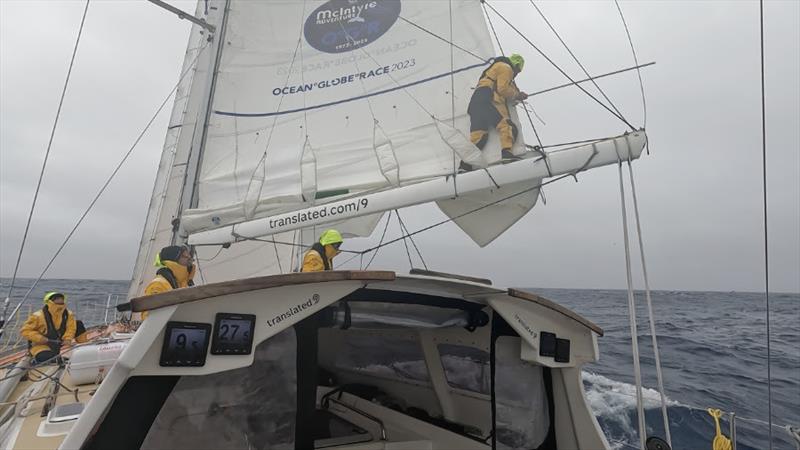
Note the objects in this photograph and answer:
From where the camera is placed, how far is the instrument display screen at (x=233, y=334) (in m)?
2.15

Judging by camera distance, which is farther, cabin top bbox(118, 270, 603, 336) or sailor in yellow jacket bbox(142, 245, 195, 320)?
sailor in yellow jacket bbox(142, 245, 195, 320)

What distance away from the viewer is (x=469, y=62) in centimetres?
521

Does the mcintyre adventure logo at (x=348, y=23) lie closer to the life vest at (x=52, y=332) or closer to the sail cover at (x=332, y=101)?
the sail cover at (x=332, y=101)

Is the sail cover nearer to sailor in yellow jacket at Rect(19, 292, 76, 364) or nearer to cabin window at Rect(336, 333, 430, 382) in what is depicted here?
cabin window at Rect(336, 333, 430, 382)

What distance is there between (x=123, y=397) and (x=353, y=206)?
2.97 metres

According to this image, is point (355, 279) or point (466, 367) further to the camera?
point (466, 367)

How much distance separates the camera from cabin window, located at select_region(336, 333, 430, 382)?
179 inches

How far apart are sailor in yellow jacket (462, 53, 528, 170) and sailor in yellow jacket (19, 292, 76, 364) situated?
6.45 meters

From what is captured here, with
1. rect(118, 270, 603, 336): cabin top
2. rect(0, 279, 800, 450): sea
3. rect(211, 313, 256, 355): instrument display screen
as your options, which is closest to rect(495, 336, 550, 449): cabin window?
rect(118, 270, 603, 336): cabin top

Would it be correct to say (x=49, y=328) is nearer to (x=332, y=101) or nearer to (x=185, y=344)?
(x=332, y=101)

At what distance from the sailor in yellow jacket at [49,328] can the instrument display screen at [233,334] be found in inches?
231

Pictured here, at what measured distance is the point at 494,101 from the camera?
4.93m

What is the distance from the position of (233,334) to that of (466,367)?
98.5 inches

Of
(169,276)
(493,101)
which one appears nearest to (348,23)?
(493,101)
